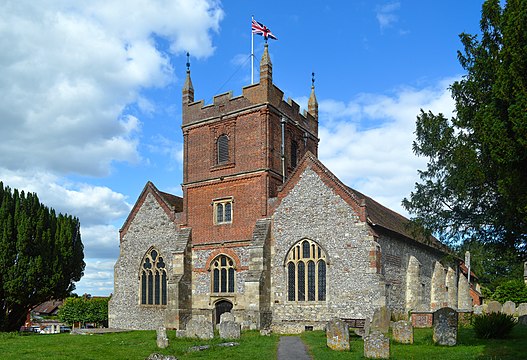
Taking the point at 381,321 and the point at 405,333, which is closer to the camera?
the point at 405,333

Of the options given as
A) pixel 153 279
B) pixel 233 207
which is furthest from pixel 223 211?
pixel 153 279

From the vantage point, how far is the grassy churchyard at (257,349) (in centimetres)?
1555

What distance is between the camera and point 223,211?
31.0m

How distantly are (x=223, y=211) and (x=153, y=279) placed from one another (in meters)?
7.08

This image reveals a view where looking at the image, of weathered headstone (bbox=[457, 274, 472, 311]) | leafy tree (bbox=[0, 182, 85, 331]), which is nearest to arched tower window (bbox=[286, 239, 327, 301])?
leafy tree (bbox=[0, 182, 85, 331])

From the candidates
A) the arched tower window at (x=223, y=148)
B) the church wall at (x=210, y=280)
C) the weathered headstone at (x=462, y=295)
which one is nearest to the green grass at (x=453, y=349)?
the church wall at (x=210, y=280)

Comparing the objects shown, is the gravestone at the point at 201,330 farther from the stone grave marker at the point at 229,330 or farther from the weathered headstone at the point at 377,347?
the weathered headstone at the point at 377,347

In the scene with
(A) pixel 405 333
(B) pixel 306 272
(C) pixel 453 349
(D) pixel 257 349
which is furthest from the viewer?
(B) pixel 306 272

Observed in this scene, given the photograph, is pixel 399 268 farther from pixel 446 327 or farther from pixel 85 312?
pixel 85 312

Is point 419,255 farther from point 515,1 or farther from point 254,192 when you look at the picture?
point 515,1

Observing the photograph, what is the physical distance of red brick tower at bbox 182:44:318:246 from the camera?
2984 centimetres

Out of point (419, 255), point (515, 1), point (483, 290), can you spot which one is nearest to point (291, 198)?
point (419, 255)

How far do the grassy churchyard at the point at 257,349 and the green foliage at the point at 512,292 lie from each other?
28.4 metres

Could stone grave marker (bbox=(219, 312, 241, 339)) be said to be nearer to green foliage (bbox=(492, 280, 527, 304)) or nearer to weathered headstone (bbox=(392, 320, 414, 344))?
weathered headstone (bbox=(392, 320, 414, 344))
